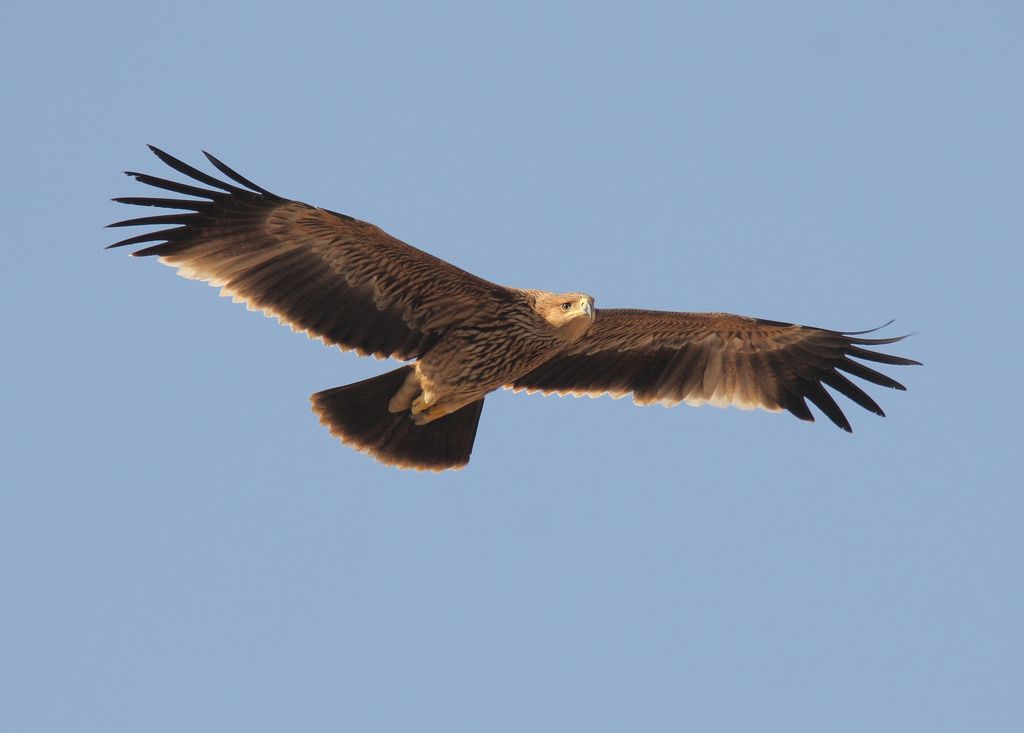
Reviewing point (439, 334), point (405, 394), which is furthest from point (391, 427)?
point (439, 334)

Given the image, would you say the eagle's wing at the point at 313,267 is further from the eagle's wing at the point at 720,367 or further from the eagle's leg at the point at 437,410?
the eagle's wing at the point at 720,367

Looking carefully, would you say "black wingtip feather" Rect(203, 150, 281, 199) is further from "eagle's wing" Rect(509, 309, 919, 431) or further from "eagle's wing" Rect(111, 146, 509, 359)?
"eagle's wing" Rect(509, 309, 919, 431)

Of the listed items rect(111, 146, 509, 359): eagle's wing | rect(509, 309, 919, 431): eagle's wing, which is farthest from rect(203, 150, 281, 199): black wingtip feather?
rect(509, 309, 919, 431): eagle's wing

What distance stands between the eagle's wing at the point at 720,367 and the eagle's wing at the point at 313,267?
4.53ft

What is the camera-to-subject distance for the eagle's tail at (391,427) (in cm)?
1146

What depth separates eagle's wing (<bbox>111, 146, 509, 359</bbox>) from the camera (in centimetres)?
1043

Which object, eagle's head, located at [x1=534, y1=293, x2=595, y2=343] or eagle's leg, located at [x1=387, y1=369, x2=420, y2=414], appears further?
eagle's leg, located at [x1=387, y1=369, x2=420, y2=414]

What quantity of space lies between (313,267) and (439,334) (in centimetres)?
111

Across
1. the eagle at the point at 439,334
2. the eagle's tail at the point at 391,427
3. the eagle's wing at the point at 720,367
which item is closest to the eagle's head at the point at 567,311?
the eagle at the point at 439,334

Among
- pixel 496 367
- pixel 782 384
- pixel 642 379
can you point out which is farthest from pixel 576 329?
pixel 782 384

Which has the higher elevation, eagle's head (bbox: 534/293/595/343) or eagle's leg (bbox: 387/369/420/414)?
eagle's head (bbox: 534/293/595/343)

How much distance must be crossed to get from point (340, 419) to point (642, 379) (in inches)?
103

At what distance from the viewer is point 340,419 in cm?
1155

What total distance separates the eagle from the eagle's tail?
11mm
